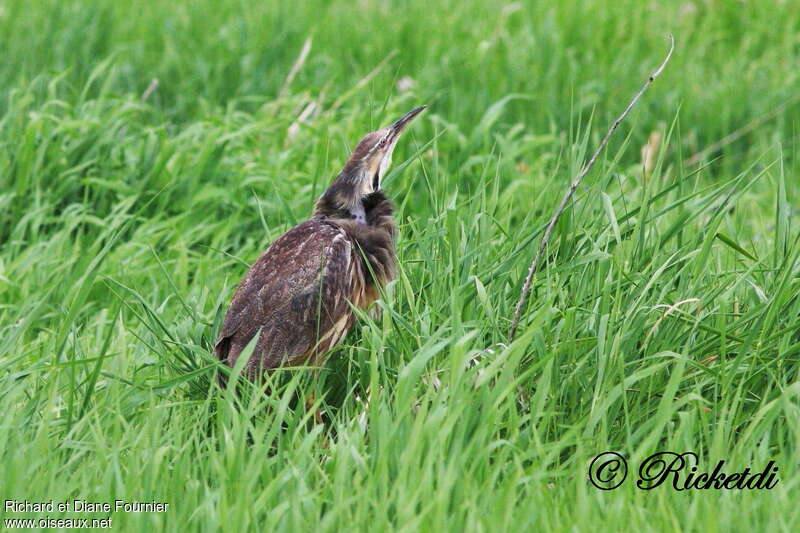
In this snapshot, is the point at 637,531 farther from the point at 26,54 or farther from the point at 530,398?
the point at 26,54

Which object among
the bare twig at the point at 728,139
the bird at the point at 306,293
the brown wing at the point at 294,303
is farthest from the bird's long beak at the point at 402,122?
the bare twig at the point at 728,139

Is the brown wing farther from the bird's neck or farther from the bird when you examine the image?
the bird's neck

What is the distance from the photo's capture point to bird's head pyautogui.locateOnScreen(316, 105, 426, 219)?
4.30 metres

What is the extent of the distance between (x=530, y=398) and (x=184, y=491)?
3.19 feet

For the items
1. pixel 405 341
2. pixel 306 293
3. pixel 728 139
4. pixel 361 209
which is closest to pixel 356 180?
pixel 361 209

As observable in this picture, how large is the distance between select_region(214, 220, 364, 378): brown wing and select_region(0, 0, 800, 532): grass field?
111 millimetres

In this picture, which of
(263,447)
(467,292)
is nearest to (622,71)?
(467,292)

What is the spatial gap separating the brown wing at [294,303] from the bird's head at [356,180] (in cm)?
36

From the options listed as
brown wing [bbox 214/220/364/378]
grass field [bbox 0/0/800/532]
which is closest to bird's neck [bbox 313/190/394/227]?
grass field [bbox 0/0/800/532]

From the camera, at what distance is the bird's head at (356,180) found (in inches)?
169

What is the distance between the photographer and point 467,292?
12.2 feet

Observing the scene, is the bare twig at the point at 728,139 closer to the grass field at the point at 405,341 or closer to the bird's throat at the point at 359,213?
the grass field at the point at 405,341

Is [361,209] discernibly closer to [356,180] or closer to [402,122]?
[356,180]

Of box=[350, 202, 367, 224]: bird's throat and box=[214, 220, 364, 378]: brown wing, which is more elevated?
box=[350, 202, 367, 224]: bird's throat
